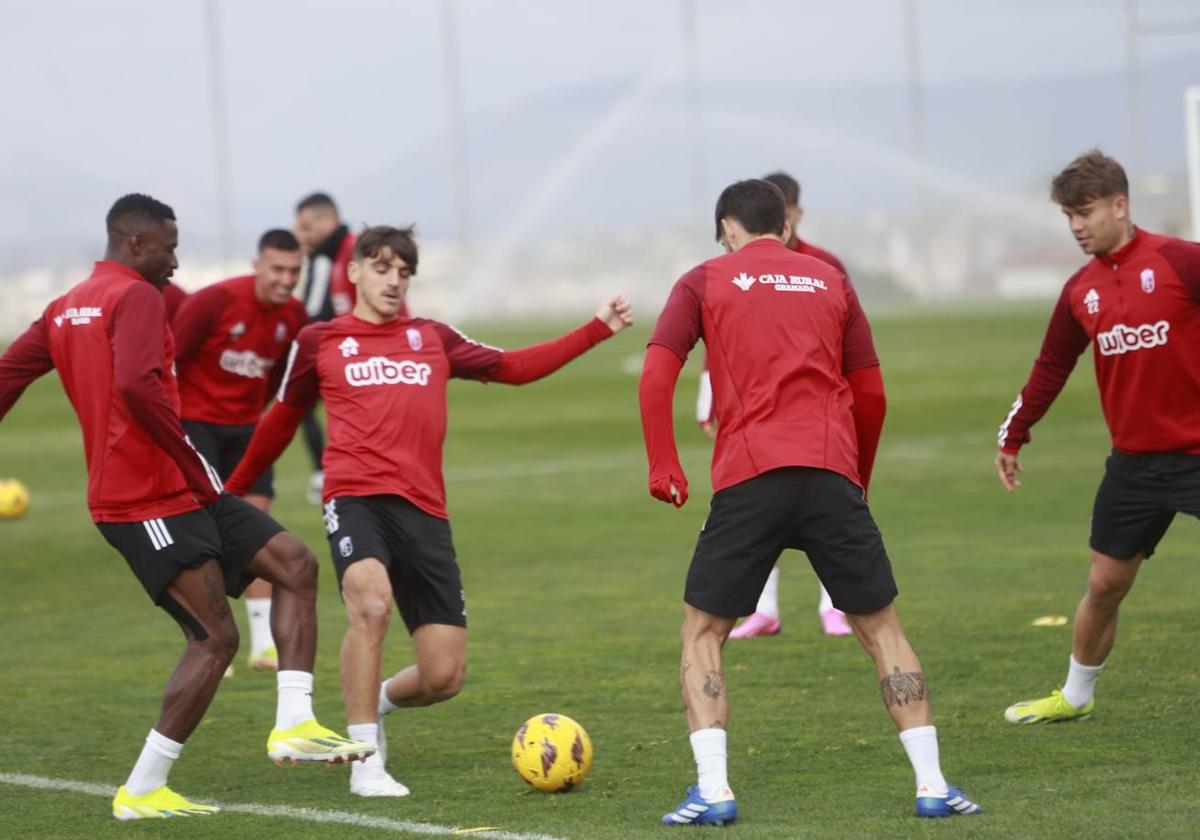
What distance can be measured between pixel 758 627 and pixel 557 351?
3172mm

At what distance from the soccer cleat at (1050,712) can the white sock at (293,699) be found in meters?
3.19

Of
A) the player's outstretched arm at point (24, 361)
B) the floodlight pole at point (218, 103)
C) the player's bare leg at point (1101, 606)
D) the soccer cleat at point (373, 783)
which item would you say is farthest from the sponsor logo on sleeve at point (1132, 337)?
the floodlight pole at point (218, 103)

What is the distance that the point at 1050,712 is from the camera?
817 cm

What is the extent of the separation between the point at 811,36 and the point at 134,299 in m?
58.8

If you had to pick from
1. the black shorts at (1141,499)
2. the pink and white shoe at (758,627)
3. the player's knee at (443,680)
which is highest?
the black shorts at (1141,499)

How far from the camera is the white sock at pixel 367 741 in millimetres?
7289

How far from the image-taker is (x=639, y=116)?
60.6 m

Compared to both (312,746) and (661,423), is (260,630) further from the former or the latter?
(661,423)

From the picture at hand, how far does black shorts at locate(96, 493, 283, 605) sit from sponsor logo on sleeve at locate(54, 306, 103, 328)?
0.82 m

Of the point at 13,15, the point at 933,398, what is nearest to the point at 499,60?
the point at 13,15

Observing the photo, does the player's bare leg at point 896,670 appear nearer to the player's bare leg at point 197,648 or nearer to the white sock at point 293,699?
the white sock at point 293,699

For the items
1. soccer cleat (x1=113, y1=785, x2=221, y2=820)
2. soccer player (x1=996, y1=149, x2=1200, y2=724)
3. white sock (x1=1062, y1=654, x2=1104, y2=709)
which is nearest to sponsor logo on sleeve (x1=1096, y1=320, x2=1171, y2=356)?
soccer player (x1=996, y1=149, x2=1200, y2=724)

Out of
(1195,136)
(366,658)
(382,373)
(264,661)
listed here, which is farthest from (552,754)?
(1195,136)

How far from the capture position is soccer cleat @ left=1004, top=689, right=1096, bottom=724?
8172 millimetres
